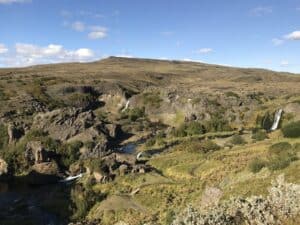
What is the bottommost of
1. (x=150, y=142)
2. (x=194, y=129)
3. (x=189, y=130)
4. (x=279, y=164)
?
(x=150, y=142)

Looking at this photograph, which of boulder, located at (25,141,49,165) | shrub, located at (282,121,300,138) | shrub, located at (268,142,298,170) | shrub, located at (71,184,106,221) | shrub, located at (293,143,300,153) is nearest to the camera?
shrub, located at (268,142,298,170)

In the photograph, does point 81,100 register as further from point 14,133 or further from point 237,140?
point 237,140

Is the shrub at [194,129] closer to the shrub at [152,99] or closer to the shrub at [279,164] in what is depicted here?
the shrub at [152,99]

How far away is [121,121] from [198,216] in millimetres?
85258

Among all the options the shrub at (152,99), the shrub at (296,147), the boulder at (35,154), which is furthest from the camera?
the shrub at (152,99)

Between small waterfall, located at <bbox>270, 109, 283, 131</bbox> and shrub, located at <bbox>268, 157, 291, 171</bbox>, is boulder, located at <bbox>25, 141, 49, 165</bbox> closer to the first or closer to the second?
shrub, located at <bbox>268, 157, 291, 171</bbox>

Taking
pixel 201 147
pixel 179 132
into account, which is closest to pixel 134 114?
pixel 179 132

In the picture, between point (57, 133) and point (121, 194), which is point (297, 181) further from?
point (57, 133)

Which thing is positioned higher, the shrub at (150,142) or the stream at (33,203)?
the shrub at (150,142)

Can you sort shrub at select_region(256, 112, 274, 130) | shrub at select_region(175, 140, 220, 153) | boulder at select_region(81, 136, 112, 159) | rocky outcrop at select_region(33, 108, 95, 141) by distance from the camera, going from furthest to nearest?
shrub at select_region(256, 112, 274, 130) → rocky outcrop at select_region(33, 108, 95, 141) → boulder at select_region(81, 136, 112, 159) → shrub at select_region(175, 140, 220, 153)

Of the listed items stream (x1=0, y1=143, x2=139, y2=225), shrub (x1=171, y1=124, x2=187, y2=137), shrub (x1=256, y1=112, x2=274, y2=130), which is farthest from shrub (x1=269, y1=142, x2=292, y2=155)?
shrub (x1=256, y1=112, x2=274, y2=130)

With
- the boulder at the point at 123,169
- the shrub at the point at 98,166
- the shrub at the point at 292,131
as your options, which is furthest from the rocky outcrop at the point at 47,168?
the shrub at the point at 292,131

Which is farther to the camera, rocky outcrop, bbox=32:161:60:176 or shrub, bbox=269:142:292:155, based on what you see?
rocky outcrop, bbox=32:161:60:176

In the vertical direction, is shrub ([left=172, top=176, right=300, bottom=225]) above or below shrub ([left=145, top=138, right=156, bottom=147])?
above
